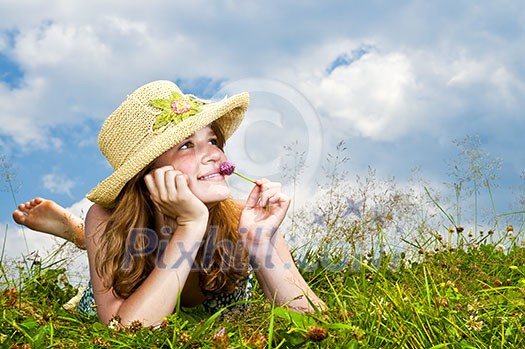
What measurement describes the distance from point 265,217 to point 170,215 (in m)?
0.50

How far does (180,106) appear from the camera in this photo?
3715 mm

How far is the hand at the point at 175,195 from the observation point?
3410 millimetres

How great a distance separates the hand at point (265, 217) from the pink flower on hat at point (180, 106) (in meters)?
0.59

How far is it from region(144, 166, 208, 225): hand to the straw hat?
10cm

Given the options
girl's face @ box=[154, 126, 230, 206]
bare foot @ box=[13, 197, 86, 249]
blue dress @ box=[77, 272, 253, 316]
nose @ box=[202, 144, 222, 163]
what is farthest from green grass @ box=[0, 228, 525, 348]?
bare foot @ box=[13, 197, 86, 249]

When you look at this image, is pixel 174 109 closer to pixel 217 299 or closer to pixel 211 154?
pixel 211 154

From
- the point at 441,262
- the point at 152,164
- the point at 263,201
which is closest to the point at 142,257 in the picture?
the point at 152,164

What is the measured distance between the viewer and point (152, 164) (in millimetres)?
3695

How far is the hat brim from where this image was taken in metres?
3.51

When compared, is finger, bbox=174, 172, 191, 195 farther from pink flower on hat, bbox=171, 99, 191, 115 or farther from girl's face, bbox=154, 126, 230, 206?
pink flower on hat, bbox=171, 99, 191, 115

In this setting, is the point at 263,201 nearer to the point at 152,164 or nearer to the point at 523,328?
the point at 152,164

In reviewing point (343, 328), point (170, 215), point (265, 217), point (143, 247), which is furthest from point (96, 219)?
point (343, 328)

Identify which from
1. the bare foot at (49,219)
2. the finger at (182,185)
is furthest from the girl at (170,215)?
the bare foot at (49,219)

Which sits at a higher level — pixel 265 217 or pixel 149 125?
pixel 149 125
